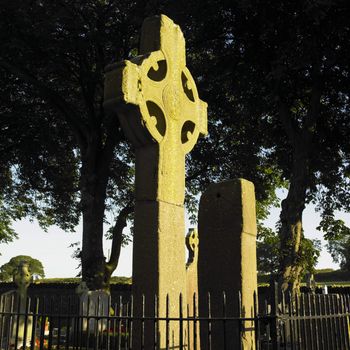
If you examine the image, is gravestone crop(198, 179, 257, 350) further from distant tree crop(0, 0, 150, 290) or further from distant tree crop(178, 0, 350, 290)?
distant tree crop(0, 0, 150, 290)

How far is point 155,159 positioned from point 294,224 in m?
9.43

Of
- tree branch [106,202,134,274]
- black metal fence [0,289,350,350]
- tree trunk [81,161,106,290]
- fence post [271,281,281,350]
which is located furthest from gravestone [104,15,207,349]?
tree branch [106,202,134,274]

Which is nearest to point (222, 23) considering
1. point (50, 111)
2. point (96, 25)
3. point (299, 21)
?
point (299, 21)

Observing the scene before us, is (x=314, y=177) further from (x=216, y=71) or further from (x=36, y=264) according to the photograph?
(x=36, y=264)

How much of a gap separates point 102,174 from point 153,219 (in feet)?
46.3

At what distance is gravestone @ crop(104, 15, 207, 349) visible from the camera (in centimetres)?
510

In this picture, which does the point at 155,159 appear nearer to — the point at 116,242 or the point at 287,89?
the point at 287,89

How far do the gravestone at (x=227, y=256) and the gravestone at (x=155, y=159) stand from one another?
804 mm

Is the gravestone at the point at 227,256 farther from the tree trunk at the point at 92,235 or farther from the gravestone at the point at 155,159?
the tree trunk at the point at 92,235

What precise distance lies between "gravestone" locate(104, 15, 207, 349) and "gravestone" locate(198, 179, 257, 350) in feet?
2.64

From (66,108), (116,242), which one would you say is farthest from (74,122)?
(116,242)

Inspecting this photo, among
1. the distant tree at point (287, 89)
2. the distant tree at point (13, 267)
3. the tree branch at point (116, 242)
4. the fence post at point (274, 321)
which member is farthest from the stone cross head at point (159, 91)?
the distant tree at point (13, 267)

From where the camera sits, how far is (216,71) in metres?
17.0

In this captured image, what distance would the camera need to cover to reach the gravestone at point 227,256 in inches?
241
